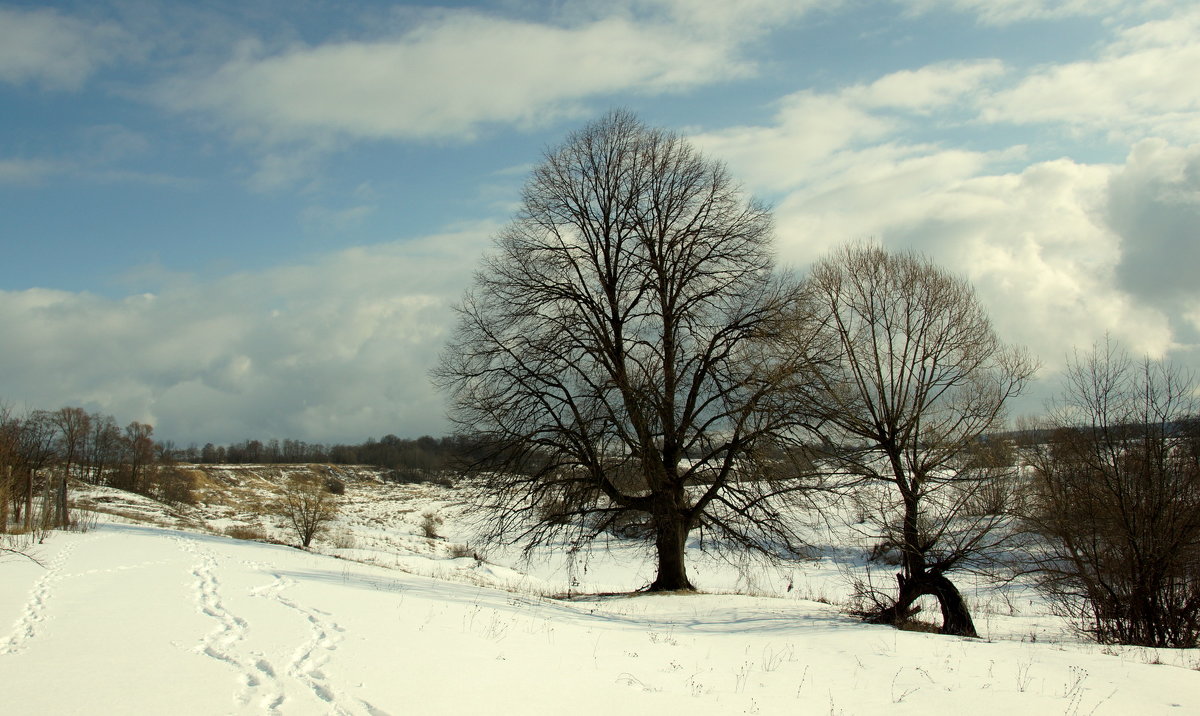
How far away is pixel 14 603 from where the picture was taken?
29.5 feet

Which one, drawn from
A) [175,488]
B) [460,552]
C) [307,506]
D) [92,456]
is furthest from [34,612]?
[92,456]

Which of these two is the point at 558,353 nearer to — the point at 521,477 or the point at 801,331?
the point at 521,477

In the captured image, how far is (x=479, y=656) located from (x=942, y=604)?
10789 mm

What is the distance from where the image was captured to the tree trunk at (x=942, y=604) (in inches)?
541

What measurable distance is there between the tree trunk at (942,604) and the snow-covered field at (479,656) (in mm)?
676

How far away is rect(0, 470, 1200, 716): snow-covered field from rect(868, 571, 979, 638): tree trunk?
→ 0.68m

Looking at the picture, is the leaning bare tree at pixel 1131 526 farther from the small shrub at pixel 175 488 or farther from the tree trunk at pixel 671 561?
the small shrub at pixel 175 488

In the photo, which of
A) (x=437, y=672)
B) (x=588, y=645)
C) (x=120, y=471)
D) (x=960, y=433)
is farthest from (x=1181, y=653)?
(x=120, y=471)

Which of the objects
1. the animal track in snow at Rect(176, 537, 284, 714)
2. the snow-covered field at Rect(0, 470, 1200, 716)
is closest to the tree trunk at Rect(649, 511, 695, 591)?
the snow-covered field at Rect(0, 470, 1200, 716)

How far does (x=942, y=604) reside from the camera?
14117mm

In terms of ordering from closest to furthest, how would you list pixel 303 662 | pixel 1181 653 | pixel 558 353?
pixel 303 662 → pixel 1181 653 → pixel 558 353

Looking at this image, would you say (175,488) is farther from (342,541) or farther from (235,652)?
(235,652)

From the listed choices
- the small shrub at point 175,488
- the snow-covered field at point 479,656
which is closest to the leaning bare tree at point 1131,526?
the snow-covered field at point 479,656

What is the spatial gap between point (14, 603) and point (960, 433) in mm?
17771
